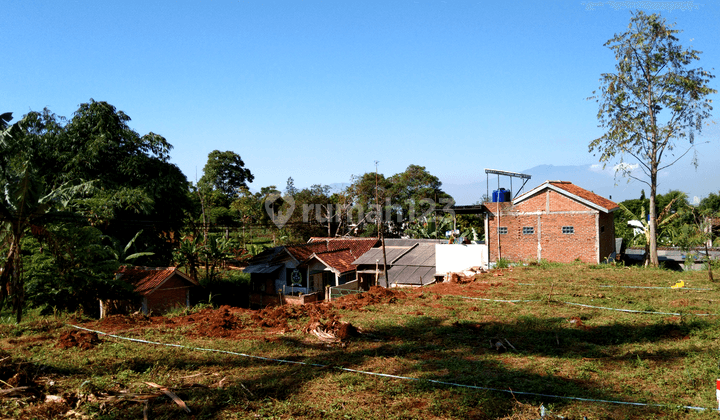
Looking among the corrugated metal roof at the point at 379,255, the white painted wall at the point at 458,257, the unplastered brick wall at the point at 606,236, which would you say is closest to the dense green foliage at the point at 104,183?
the corrugated metal roof at the point at 379,255

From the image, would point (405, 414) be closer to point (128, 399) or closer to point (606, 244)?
point (128, 399)

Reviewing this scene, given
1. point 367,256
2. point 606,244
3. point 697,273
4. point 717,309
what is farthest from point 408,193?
point 717,309

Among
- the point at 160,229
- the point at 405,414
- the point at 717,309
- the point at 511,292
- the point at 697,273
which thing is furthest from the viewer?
the point at 160,229

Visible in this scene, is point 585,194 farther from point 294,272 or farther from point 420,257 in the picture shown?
point 294,272

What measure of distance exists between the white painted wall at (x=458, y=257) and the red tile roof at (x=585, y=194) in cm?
494

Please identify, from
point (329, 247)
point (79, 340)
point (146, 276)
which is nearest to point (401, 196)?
point (329, 247)

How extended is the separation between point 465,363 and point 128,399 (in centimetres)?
547

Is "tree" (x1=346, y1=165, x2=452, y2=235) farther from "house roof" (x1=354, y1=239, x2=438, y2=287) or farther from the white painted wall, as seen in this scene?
the white painted wall

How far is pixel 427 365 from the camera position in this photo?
8.31 m

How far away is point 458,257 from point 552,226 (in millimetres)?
4859

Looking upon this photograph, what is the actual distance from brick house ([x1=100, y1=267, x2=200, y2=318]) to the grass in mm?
5064

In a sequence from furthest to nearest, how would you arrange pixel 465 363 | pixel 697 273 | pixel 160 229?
1. pixel 160 229
2. pixel 697 273
3. pixel 465 363

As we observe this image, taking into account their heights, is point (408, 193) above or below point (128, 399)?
above

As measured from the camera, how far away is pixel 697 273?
19250 mm
